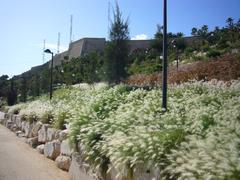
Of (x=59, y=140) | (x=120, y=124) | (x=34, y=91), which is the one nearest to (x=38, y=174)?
(x=59, y=140)

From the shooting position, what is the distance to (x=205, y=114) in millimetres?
4703

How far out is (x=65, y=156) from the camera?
8.17 meters

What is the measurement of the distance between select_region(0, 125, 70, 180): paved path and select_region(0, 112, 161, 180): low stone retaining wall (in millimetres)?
203

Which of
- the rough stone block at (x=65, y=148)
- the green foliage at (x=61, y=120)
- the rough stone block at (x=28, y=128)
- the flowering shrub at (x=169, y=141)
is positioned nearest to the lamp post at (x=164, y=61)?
the flowering shrub at (x=169, y=141)

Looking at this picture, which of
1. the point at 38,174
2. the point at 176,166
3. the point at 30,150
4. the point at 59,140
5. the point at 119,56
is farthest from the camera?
the point at 119,56

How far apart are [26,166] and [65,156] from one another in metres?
1.10

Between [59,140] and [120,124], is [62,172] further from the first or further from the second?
[120,124]

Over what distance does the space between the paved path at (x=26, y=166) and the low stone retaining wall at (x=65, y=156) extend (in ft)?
0.67

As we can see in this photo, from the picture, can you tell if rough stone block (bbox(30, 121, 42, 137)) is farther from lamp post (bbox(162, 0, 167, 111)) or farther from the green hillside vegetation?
lamp post (bbox(162, 0, 167, 111))

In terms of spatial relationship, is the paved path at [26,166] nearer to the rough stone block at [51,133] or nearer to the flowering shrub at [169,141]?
the rough stone block at [51,133]

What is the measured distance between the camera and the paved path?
7.55m

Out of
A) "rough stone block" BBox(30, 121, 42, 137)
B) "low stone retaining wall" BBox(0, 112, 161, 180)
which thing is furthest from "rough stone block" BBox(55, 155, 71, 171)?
"rough stone block" BBox(30, 121, 42, 137)

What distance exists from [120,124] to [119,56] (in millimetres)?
10467

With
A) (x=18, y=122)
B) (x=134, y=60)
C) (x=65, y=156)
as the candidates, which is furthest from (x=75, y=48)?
(x=65, y=156)
